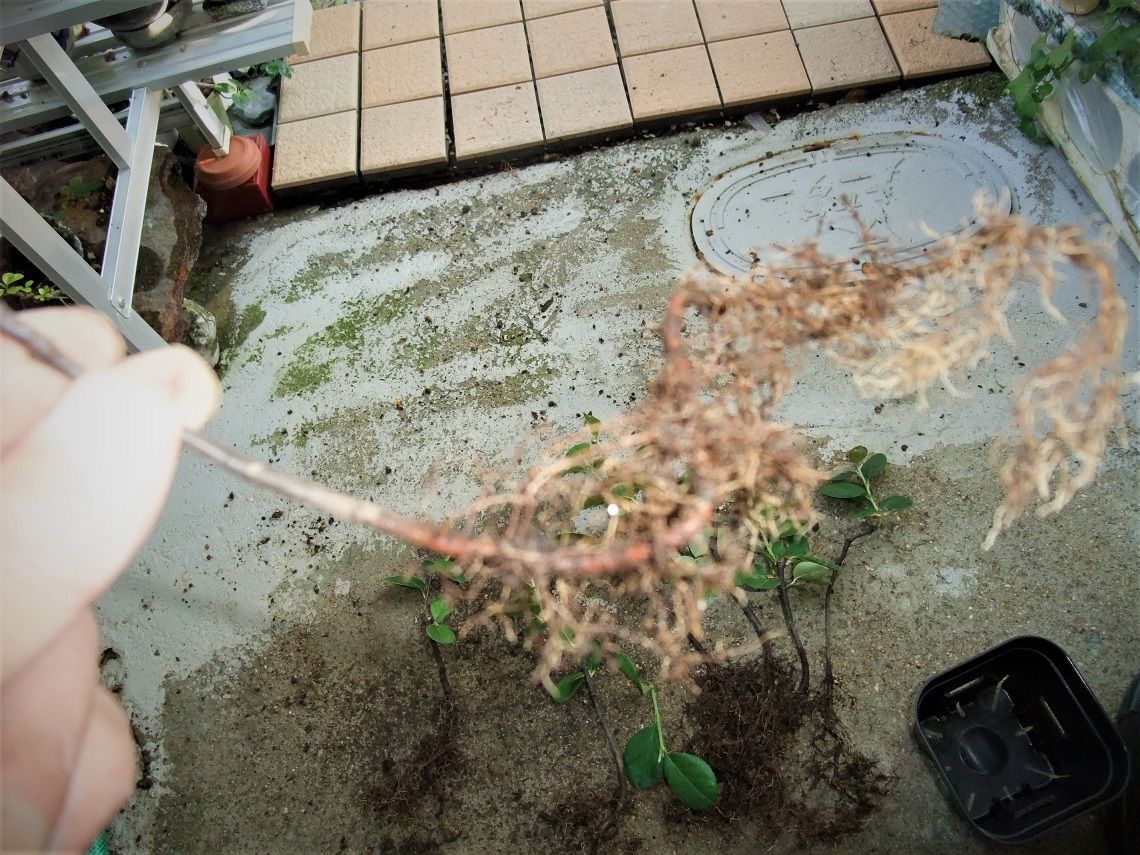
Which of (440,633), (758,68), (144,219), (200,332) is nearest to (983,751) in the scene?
(440,633)

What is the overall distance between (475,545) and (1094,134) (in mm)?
1600

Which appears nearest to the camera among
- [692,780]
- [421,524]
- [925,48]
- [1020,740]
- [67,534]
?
[67,534]

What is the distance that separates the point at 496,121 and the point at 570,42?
0.32 meters

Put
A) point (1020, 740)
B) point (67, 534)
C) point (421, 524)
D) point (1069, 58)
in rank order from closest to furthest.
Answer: point (67, 534) < point (421, 524) < point (1020, 740) < point (1069, 58)

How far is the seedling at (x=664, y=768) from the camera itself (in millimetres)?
1141

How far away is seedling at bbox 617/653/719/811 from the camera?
44.9 inches

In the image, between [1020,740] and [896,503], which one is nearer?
[1020,740]

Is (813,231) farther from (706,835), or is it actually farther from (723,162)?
(706,835)

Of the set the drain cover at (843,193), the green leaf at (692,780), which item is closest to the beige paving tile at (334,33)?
the drain cover at (843,193)

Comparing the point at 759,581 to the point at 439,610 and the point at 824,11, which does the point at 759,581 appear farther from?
the point at 824,11

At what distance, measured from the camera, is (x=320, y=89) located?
2.16m

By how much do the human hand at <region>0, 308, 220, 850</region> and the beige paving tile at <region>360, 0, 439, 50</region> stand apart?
1858mm

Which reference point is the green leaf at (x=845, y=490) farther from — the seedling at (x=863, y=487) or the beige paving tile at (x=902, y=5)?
the beige paving tile at (x=902, y=5)

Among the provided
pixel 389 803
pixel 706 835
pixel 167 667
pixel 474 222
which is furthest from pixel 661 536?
pixel 474 222
